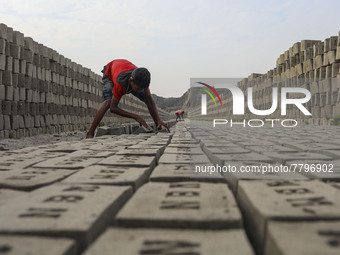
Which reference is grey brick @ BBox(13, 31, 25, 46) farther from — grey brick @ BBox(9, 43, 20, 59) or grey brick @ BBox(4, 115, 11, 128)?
grey brick @ BBox(4, 115, 11, 128)

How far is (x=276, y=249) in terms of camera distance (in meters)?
0.75

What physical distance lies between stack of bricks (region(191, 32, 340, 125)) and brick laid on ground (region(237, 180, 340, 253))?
25.4 ft

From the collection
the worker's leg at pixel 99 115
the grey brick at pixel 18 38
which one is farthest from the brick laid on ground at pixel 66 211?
the grey brick at pixel 18 38

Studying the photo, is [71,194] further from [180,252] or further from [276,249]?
[276,249]

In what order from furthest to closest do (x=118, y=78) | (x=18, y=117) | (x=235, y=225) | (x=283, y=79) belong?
(x=283, y=79) → (x=18, y=117) → (x=118, y=78) → (x=235, y=225)

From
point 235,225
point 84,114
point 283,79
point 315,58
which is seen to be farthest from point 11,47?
point 283,79

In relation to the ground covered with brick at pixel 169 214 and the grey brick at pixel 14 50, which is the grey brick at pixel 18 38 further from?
the ground covered with brick at pixel 169 214

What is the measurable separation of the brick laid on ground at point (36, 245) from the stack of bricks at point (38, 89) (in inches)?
186

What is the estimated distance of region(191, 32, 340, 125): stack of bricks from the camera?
813cm

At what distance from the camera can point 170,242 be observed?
0.80m

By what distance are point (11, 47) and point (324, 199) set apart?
549cm

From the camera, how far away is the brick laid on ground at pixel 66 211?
0.83m

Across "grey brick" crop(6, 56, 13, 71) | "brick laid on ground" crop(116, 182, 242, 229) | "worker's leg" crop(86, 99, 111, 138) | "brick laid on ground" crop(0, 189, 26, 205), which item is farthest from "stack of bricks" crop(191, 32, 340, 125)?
"brick laid on ground" crop(0, 189, 26, 205)

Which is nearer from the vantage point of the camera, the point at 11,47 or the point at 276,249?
the point at 276,249
